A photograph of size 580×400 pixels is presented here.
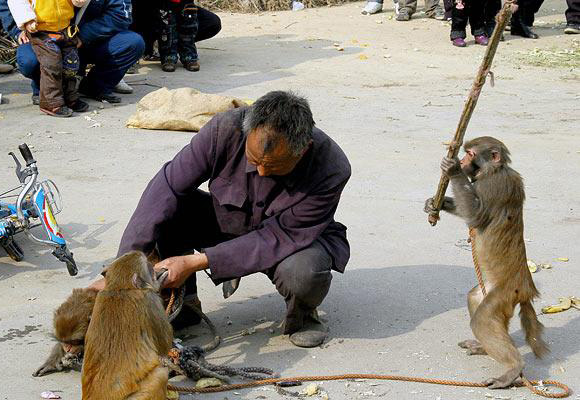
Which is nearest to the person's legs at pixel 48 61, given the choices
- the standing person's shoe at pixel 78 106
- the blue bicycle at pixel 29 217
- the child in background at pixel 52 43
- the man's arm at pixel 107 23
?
the child in background at pixel 52 43

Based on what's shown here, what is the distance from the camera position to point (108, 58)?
9.52m

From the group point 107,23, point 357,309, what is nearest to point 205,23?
point 107,23

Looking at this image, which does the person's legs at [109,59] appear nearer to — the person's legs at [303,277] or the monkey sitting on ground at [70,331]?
the person's legs at [303,277]

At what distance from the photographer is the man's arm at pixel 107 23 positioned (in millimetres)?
9242

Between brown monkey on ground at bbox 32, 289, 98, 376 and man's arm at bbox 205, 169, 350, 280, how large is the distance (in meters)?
0.65

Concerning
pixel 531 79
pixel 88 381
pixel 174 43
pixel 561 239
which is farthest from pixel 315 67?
pixel 88 381

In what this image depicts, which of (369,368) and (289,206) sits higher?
(289,206)

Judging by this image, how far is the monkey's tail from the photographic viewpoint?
4.55m

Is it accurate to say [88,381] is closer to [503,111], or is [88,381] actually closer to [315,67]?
[503,111]

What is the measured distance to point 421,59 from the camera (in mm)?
12352

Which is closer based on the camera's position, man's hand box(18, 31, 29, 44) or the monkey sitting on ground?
the monkey sitting on ground

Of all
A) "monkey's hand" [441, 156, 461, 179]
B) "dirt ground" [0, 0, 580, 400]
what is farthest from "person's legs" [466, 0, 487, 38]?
"monkey's hand" [441, 156, 461, 179]

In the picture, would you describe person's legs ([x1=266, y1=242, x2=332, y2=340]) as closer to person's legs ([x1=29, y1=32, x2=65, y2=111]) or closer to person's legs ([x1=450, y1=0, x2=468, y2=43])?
person's legs ([x1=29, y1=32, x2=65, y2=111])

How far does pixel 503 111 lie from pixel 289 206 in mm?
5636
